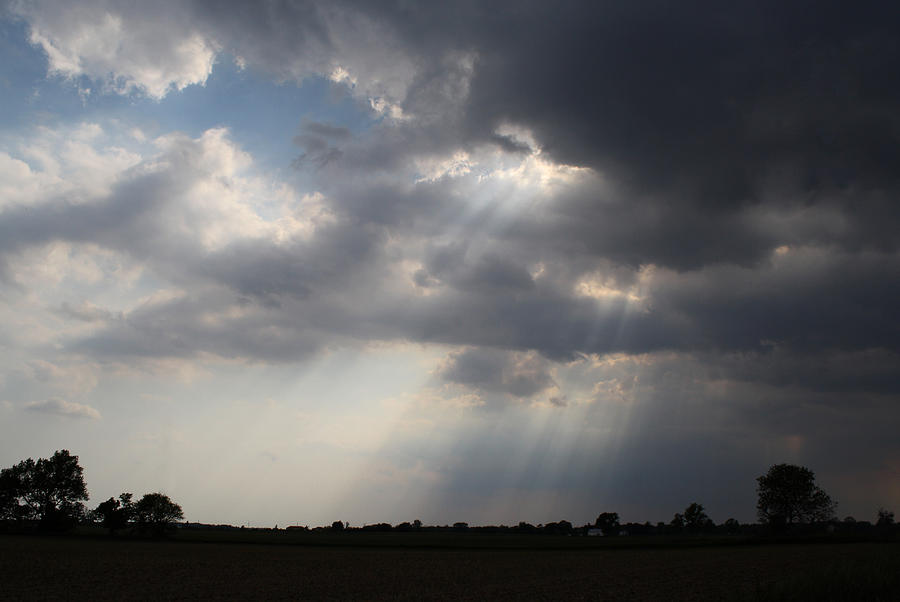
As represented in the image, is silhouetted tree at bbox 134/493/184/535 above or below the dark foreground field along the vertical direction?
below

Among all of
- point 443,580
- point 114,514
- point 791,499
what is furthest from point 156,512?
point 791,499

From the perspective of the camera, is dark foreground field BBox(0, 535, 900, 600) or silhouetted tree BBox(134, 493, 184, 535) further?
silhouetted tree BBox(134, 493, 184, 535)

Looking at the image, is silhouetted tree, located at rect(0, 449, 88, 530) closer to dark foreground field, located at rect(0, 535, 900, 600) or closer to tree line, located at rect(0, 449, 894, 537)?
tree line, located at rect(0, 449, 894, 537)

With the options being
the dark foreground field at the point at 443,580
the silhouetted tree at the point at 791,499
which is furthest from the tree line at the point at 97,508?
the dark foreground field at the point at 443,580

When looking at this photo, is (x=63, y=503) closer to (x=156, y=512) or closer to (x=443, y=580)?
(x=156, y=512)

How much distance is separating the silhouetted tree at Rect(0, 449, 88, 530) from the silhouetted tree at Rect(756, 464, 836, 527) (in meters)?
139

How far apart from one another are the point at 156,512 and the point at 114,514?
294 inches

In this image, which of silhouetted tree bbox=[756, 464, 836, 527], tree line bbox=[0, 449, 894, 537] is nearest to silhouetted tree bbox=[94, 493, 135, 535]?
tree line bbox=[0, 449, 894, 537]

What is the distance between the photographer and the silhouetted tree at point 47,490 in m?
96.2

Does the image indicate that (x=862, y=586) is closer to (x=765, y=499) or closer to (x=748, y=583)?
(x=748, y=583)

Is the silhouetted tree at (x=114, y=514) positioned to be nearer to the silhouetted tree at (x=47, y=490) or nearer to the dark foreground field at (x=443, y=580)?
the silhouetted tree at (x=47, y=490)

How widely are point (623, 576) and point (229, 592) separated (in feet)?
78.8

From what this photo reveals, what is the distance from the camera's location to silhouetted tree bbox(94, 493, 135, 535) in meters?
104

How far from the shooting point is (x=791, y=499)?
4707 inches
